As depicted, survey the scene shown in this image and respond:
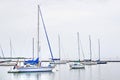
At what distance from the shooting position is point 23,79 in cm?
6384

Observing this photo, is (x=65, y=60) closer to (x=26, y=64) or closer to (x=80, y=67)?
(x=80, y=67)

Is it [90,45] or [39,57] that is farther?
[90,45]

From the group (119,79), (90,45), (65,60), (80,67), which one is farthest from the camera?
(65,60)

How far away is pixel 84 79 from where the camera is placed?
65.2 meters

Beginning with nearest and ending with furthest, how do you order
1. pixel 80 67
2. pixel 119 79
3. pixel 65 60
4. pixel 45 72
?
pixel 119 79
pixel 45 72
pixel 80 67
pixel 65 60

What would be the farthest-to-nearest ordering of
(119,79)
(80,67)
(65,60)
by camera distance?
1. (65,60)
2. (80,67)
3. (119,79)

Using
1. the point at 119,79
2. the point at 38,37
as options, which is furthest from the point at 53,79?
the point at 38,37

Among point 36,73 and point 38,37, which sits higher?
point 38,37

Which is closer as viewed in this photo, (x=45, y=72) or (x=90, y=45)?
(x=45, y=72)

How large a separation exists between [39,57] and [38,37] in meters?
4.40

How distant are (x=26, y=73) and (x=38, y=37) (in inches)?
327

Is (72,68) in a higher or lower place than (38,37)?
lower

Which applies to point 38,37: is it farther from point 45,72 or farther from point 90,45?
point 90,45

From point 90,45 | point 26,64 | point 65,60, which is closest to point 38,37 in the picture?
point 26,64
